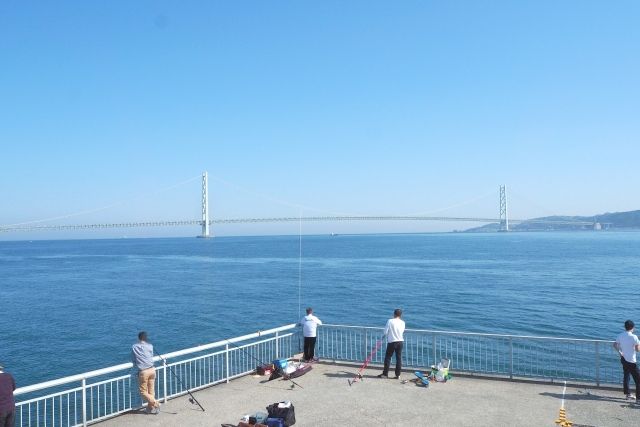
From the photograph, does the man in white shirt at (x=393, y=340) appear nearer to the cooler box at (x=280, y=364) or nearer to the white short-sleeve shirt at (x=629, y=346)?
the cooler box at (x=280, y=364)

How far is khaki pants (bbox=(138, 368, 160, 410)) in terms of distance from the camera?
816 centimetres

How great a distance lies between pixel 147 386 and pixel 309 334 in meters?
3.77

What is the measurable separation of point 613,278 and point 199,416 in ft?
182

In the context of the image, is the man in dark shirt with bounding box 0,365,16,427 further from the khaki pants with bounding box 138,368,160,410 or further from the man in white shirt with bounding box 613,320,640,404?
the man in white shirt with bounding box 613,320,640,404

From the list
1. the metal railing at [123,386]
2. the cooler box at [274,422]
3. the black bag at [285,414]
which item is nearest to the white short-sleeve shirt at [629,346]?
the black bag at [285,414]

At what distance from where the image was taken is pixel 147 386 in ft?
27.1

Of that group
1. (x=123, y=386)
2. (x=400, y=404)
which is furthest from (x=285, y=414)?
(x=123, y=386)

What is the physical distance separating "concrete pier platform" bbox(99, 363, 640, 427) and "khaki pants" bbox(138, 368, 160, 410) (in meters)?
0.21

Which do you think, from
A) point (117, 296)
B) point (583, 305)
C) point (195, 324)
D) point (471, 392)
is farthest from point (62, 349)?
point (583, 305)

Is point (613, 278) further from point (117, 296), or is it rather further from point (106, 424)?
point (106, 424)

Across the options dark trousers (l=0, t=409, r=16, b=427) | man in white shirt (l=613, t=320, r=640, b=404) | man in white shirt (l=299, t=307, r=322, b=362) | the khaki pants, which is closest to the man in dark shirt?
dark trousers (l=0, t=409, r=16, b=427)

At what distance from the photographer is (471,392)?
29.9 ft

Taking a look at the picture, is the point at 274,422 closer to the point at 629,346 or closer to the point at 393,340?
the point at 393,340

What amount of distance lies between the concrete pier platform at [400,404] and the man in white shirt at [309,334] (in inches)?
43.7
